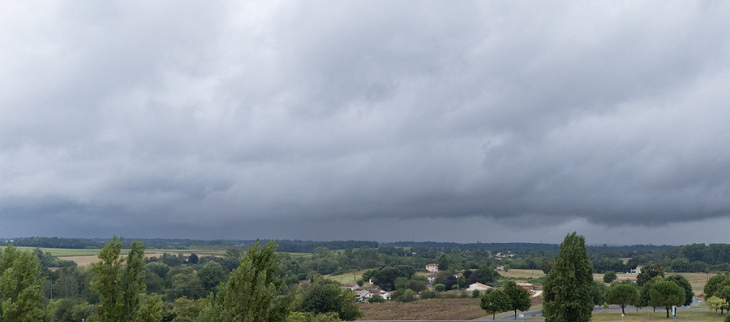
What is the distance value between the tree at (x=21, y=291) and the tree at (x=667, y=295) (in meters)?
76.8

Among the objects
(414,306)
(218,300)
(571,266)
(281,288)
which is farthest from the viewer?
(414,306)

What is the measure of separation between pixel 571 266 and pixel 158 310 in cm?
3973

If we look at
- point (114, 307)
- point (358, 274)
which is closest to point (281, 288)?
point (114, 307)

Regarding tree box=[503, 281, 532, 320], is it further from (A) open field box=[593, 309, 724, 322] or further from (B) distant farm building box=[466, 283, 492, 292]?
(B) distant farm building box=[466, 283, 492, 292]

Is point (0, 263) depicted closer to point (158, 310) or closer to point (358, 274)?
point (158, 310)

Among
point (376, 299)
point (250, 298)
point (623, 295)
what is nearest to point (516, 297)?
point (623, 295)

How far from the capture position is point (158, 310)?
2222 cm

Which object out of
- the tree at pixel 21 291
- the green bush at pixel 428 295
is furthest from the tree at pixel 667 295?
the tree at pixel 21 291

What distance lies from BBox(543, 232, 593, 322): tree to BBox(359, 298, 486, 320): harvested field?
37369mm

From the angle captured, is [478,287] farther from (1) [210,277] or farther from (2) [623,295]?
(1) [210,277]

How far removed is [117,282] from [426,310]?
8861 centimetres

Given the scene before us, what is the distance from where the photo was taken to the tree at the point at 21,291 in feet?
71.6

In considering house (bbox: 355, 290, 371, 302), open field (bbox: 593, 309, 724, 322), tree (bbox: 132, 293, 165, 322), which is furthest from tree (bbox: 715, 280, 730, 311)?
tree (bbox: 132, 293, 165, 322)

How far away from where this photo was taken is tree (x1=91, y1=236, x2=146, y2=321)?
2175cm
